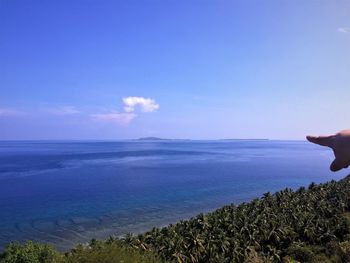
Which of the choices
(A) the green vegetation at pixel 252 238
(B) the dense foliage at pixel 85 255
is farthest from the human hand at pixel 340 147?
(A) the green vegetation at pixel 252 238

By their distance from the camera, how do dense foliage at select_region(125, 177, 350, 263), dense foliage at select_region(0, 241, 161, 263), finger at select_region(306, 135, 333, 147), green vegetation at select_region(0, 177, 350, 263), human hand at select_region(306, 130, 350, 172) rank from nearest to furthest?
1. human hand at select_region(306, 130, 350, 172)
2. finger at select_region(306, 135, 333, 147)
3. dense foliage at select_region(0, 241, 161, 263)
4. green vegetation at select_region(0, 177, 350, 263)
5. dense foliage at select_region(125, 177, 350, 263)

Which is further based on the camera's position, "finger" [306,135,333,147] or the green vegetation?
the green vegetation

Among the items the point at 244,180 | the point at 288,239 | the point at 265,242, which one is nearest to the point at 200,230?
the point at 265,242

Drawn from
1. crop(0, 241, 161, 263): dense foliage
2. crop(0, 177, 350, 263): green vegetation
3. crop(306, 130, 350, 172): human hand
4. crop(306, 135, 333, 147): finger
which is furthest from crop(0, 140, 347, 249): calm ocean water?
crop(306, 130, 350, 172): human hand

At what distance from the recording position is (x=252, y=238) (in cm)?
4941

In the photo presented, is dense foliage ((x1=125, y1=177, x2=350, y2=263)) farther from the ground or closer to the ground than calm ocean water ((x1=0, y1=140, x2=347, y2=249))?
farther from the ground

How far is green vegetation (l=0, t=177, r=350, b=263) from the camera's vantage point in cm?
4259

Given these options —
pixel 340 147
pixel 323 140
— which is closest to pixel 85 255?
pixel 323 140

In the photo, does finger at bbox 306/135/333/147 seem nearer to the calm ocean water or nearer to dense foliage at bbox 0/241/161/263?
dense foliage at bbox 0/241/161/263

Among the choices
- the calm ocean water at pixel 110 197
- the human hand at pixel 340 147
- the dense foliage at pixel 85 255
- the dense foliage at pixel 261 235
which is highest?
the human hand at pixel 340 147

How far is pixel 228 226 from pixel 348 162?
50907 millimetres

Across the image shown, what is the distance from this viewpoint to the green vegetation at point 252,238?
4259cm

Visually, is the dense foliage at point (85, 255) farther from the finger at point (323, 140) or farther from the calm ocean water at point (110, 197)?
the calm ocean water at point (110, 197)

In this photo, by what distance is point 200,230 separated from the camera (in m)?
50.7
